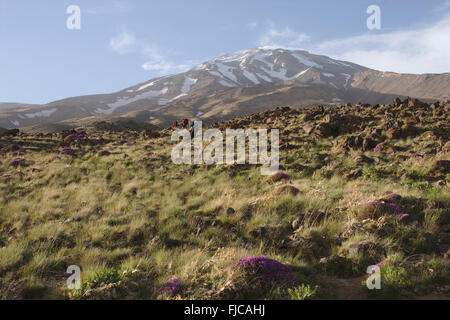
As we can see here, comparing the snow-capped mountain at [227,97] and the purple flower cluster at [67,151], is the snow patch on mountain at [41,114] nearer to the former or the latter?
the snow-capped mountain at [227,97]

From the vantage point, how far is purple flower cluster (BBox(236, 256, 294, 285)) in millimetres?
3883

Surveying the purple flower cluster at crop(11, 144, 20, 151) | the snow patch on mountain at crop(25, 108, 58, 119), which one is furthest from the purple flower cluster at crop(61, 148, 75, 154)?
the snow patch on mountain at crop(25, 108, 58, 119)

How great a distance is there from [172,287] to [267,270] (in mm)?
1464

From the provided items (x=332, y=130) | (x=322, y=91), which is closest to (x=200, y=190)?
(x=332, y=130)

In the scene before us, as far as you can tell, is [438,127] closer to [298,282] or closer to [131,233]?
[298,282]

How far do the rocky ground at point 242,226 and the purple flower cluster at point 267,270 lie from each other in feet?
0.06

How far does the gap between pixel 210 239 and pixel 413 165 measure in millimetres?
9014

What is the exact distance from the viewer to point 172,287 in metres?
3.86

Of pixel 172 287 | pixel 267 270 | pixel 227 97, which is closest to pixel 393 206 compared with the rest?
pixel 267 270

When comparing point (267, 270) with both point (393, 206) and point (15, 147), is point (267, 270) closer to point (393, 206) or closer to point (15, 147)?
point (393, 206)

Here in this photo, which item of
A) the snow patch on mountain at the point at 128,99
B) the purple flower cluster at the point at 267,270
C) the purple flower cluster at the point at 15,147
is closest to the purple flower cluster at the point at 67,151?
the purple flower cluster at the point at 15,147

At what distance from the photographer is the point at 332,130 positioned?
57.9ft

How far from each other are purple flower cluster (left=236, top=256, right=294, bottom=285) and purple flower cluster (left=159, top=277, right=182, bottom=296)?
3.15ft

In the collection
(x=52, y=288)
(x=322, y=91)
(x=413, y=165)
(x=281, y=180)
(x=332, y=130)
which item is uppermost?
(x=322, y=91)
